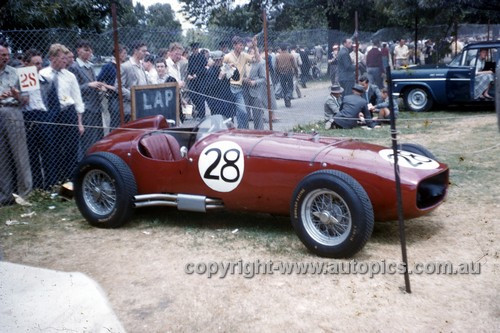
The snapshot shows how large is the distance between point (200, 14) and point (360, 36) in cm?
2968

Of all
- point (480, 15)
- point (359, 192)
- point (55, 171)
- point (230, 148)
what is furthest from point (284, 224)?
point (480, 15)

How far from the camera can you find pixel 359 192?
4613 mm

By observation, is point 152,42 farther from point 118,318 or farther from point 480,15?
point 480,15

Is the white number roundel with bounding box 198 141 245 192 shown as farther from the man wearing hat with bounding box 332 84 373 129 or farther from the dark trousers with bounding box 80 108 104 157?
the man wearing hat with bounding box 332 84 373 129

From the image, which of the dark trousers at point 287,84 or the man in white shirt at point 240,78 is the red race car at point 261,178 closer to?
the man in white shirt at point 240,78

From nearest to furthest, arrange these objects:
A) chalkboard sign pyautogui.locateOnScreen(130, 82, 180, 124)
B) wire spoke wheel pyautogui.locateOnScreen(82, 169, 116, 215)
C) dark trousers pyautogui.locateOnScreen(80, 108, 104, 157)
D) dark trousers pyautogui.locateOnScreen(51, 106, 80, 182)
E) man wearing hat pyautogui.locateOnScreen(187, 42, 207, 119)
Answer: wire spoke wheel pyautogui.locateOnScreen(82, 169, 116, 215)
dark trousers pyautogui.locateOnScreen(51, 106, 80, 182)
chalkboard sign pyautogui.locateOnScreen(130, 82, 180, 124)
dark trousers pyautogui.locateOnScreen(80, 108, 104, 157)
man wearing hat pyautogui.locateOnScreen(187, 42, 207, 119)

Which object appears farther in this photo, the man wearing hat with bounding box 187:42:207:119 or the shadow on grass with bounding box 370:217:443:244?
the man wearing hat with bounding box 187:42:207:119

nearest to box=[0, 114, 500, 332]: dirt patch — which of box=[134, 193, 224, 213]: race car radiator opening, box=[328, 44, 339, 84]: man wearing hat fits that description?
box=[134, 193, 224, 213]: race car radiator opening

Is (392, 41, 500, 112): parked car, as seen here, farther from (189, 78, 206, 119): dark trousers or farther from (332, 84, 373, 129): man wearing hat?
(189, 78, 206, 119): dark trousers

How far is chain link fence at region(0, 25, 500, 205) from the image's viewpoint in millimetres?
7043

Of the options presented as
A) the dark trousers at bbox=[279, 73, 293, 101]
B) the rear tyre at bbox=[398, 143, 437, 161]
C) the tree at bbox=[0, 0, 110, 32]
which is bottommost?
the rear tyre at bbox=[398, 143, 437, 161]

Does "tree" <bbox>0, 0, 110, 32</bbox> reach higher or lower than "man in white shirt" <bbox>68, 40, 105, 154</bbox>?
higher

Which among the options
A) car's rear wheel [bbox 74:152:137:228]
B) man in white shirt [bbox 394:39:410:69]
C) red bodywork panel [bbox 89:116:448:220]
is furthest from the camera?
man in white shirt [bbox 394:39:410:69]

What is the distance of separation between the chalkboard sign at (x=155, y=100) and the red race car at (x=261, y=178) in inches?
47.9
